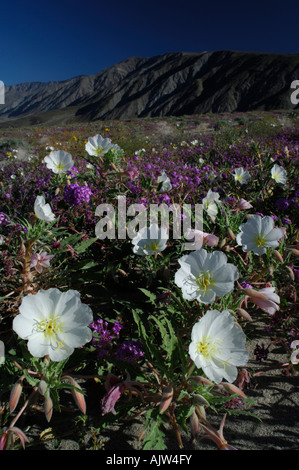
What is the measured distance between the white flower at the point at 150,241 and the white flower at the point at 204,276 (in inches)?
13.2

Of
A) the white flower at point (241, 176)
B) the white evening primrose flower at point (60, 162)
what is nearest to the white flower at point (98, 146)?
the white evening primrose flower at point (60, 162)

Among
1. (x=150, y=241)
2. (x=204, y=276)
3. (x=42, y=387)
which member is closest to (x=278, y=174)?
(x=150, y=241)

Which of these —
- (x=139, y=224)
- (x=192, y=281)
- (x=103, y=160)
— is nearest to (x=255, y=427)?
(x=192, y=281)

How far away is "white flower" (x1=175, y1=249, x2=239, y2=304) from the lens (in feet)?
3.77

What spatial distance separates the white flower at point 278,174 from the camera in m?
2.64

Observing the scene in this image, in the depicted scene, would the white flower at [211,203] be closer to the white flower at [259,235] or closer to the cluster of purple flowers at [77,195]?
the white flower at [259,235]

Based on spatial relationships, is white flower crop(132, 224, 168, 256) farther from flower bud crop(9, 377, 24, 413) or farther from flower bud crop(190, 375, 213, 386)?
flower bud crop(9, 377, 24, 413)

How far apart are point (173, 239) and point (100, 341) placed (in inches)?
35.2

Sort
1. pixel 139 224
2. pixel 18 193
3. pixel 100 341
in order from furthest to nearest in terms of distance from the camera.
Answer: pixel 18 193 < pixel 139 224 < pixel 100 341

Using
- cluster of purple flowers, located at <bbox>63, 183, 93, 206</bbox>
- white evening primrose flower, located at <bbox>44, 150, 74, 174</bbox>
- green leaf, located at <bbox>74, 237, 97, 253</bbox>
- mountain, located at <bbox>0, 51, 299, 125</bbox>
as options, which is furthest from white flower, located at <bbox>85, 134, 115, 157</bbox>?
mountain, located at <bbox>0, 51, 299, 125</bbox>

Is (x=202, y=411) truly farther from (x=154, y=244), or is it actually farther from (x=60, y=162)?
(x=60, y=162)

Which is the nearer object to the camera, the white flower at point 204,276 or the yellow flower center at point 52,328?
the yellow flower center at point 52,328
